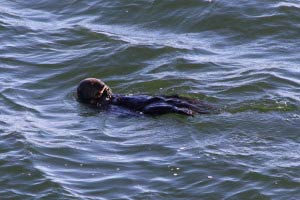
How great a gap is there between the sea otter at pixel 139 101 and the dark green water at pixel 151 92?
0.12 m

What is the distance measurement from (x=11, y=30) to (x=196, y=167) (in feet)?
24.8

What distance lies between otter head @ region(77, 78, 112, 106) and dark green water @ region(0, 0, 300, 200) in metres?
0.18

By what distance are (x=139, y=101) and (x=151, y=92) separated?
1.05 m

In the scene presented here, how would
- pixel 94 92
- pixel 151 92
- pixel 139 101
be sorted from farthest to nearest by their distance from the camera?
pixel 151 92
pixel 94 92
pixel 139 101

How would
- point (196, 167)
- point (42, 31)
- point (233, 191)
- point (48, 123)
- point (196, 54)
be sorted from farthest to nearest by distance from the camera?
point (42, 31) → point (196, 54) → point (48, 123) → point (196, 167) → point (233, 191)

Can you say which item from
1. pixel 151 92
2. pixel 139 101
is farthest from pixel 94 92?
pixel 151 92

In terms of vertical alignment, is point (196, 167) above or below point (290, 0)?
below

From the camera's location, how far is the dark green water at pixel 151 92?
1066 centimetres

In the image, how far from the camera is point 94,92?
13.3 m

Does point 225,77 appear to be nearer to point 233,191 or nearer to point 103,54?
point 103,54

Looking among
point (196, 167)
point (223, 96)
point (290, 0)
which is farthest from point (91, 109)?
point (290, 0)

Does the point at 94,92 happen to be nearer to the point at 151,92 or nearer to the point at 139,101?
the point at 139,101

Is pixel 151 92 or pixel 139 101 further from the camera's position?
pixel 151 92

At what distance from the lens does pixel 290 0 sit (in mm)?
17656
